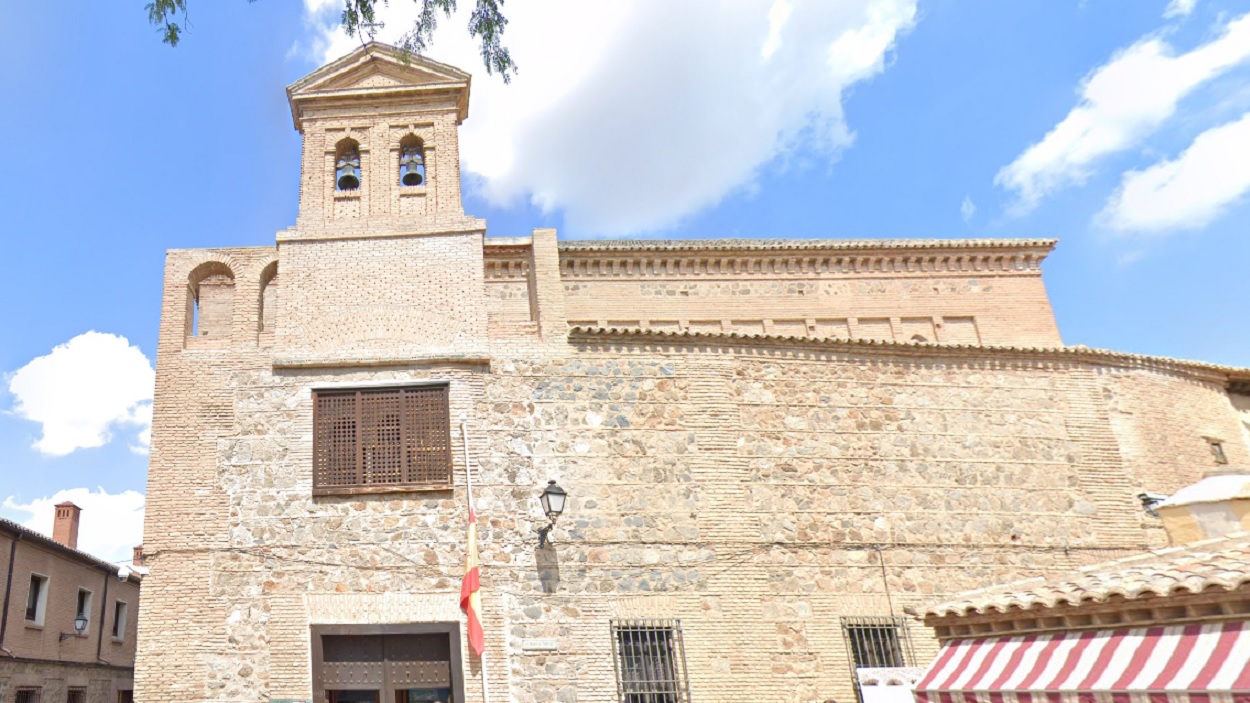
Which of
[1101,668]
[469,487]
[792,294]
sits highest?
[792,294]

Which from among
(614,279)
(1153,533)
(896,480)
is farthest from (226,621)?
(1153,533)

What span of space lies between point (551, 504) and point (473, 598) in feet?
4.23

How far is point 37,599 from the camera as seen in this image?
18156 millimetres

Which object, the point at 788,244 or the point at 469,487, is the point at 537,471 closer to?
the point at 469,487

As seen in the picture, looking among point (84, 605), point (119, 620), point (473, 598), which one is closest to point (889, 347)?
point (473, 598)

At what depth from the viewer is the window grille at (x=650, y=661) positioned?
31.8ft

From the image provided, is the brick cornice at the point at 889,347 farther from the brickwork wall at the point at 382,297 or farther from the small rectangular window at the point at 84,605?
the small rectangular window at the point at 84,605

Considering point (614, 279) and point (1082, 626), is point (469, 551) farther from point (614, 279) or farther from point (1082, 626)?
point (614, 279)

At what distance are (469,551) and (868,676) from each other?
182 inches

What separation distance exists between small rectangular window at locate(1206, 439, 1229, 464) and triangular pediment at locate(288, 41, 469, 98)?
12.2 m

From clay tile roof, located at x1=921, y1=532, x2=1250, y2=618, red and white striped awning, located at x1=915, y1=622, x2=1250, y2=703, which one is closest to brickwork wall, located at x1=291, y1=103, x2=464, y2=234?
clay tile roof, located at x1=921, y1=532, x2=1250, y2=618

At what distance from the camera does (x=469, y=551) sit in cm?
973

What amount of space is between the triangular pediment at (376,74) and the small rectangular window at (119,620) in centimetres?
1572

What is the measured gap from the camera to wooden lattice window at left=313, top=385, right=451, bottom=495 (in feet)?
33.5
